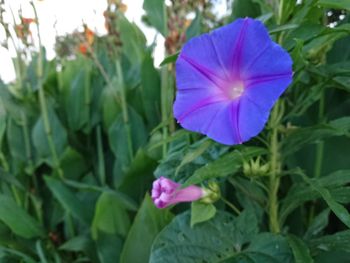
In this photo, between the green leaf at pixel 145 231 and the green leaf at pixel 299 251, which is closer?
the green leaf at pixel 299 251

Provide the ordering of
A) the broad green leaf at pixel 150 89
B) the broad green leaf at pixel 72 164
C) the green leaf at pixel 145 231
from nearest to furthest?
the green leaf at pixel 145 231 < the broad green leaf at pixel 150 89 < the broad green leaf at pixel 72 164

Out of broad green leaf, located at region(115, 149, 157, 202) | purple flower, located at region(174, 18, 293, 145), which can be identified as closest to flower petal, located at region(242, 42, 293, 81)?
purple flower, located at region(174, 18, 293, 145)

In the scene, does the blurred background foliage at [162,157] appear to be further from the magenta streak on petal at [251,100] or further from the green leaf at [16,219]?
the magenta streak on petal at [251,100]

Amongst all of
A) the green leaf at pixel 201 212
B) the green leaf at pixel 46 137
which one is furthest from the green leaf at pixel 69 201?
the green leaf at pixel 201 212

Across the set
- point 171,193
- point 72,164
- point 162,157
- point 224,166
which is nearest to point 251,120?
point 224,166

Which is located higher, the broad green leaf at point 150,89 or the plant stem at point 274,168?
the broad green leaf at point 150,89

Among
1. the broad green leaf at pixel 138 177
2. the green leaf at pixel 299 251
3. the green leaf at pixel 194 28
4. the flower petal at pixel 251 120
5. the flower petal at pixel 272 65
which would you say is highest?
the green leaf at pixel 194 28
